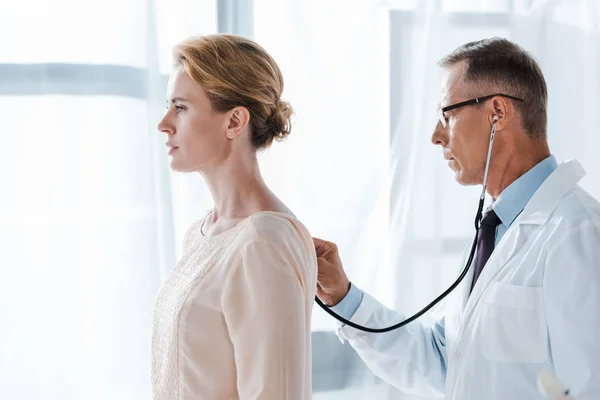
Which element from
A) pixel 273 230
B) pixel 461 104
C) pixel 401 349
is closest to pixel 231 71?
pixel 273 230

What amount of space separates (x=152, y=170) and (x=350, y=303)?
60 centimetres

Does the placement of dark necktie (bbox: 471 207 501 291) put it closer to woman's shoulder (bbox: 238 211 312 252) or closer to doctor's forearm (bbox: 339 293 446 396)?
doctor's forearm (bbox: 339 293 446 396)

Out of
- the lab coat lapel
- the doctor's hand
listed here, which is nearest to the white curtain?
the doctor's hand

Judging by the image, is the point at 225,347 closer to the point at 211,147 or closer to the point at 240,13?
the point at 211,147

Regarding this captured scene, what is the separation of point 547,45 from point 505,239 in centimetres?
107

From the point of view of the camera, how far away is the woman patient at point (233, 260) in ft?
3.31

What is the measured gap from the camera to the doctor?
1.15m

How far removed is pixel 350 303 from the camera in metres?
1.50

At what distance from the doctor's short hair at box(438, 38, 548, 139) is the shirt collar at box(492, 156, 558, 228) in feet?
0.21

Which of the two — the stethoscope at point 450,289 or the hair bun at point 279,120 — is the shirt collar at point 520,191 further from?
the hair bun at point 279,120

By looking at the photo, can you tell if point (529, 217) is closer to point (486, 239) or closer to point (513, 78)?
point (486, 239)

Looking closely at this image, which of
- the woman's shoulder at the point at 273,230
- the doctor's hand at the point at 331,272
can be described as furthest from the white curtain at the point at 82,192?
the woman's shoulder at the point at 273,230

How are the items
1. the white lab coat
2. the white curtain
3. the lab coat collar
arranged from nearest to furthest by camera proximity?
the white lab coat, the lab coat collar, the white curtain

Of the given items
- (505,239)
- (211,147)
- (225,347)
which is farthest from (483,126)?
(225,347)
